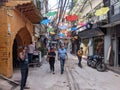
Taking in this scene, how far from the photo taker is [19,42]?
22.2 metres

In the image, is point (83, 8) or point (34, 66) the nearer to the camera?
point (34, 66)

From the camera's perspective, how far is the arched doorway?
21.8 metres

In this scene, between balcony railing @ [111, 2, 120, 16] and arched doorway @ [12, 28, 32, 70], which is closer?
arched doorway @ [12, 28, 32, 70]

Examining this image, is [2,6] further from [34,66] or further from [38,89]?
[34,66]

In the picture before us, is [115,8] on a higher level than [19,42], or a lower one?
higher

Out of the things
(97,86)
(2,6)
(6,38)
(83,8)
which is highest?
(83,8)

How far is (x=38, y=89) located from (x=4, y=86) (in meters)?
1.37

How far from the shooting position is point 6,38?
564 inches

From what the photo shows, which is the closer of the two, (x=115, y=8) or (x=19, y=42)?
(x=19, y=42)

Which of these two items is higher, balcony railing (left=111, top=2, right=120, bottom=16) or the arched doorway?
balcony railing (left=111, top=2, right=120, bottom=16)

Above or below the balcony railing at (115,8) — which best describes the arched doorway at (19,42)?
below

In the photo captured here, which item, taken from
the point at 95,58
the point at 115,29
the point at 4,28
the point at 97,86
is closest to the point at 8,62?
the point at 4,28

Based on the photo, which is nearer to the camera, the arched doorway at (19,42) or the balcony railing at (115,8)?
the arched doorway at (19,42)

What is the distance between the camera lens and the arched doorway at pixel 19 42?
71.4 ft
